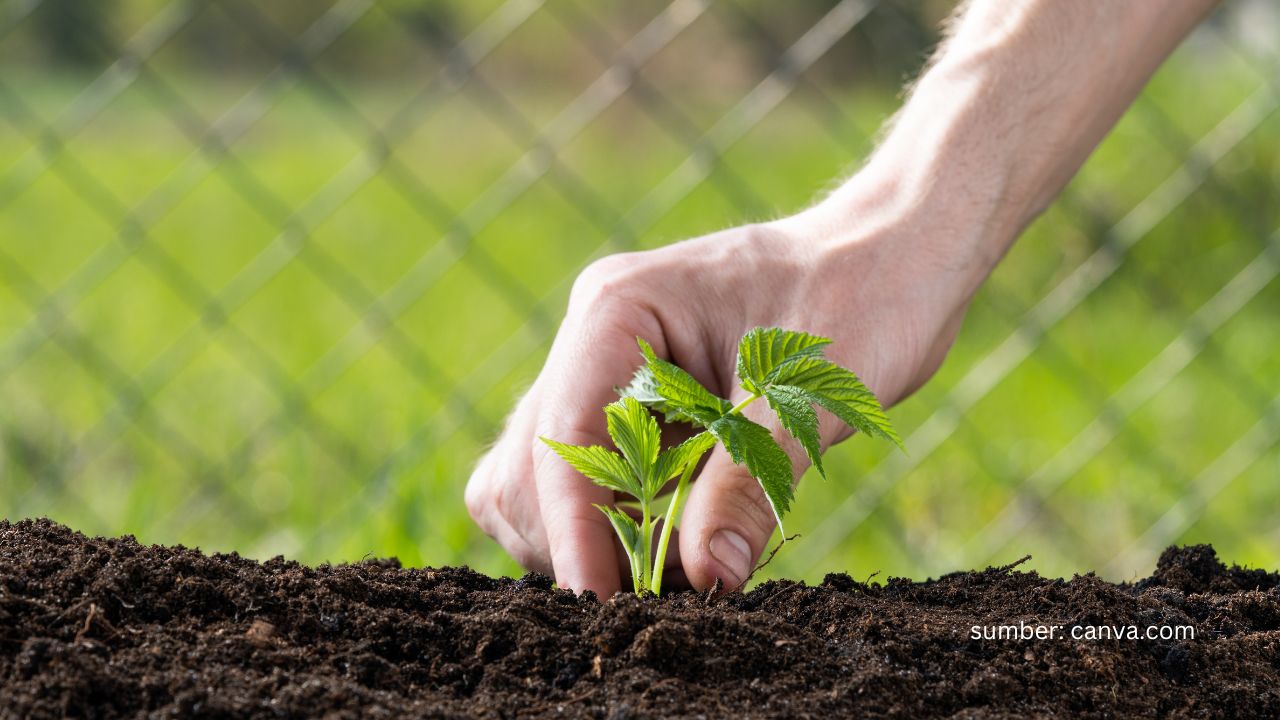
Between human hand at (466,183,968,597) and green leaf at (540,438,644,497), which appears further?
human hand at (466,183,968,597)

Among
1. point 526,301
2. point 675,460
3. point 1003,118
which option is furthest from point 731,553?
point 526,301

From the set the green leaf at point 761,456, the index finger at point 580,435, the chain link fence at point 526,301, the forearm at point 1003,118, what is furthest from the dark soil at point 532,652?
the chain link fence at point 526,301

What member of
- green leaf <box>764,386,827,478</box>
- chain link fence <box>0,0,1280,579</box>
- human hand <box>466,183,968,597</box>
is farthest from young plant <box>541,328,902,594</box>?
chain link fence <box>0,0,1280,579</box>

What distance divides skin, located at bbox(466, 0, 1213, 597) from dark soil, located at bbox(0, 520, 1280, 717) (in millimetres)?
249

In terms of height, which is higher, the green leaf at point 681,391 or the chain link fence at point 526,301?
the chain link fence at point 526,301

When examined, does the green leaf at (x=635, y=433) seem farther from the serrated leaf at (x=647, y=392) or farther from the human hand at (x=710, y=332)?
the human hand at (x=710, y=332)

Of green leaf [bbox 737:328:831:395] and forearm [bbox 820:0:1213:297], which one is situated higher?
forearm [bbox 820:0:1213:297]

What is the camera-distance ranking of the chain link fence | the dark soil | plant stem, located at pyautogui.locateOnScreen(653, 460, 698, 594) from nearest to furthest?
1. the dark soil
2. plant stem, located at pyautogui.locateOnScreen(653, 460, 698, 594)
3. the chain link fence

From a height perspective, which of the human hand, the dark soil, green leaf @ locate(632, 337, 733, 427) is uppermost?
the human hand

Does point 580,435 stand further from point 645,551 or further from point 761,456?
point 761,456

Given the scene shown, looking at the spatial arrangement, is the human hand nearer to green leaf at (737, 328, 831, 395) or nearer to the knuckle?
the knuckle

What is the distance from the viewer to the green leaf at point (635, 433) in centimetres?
131

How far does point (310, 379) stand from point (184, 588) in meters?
3.09

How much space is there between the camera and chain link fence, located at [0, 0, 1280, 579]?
3125 millimetres
